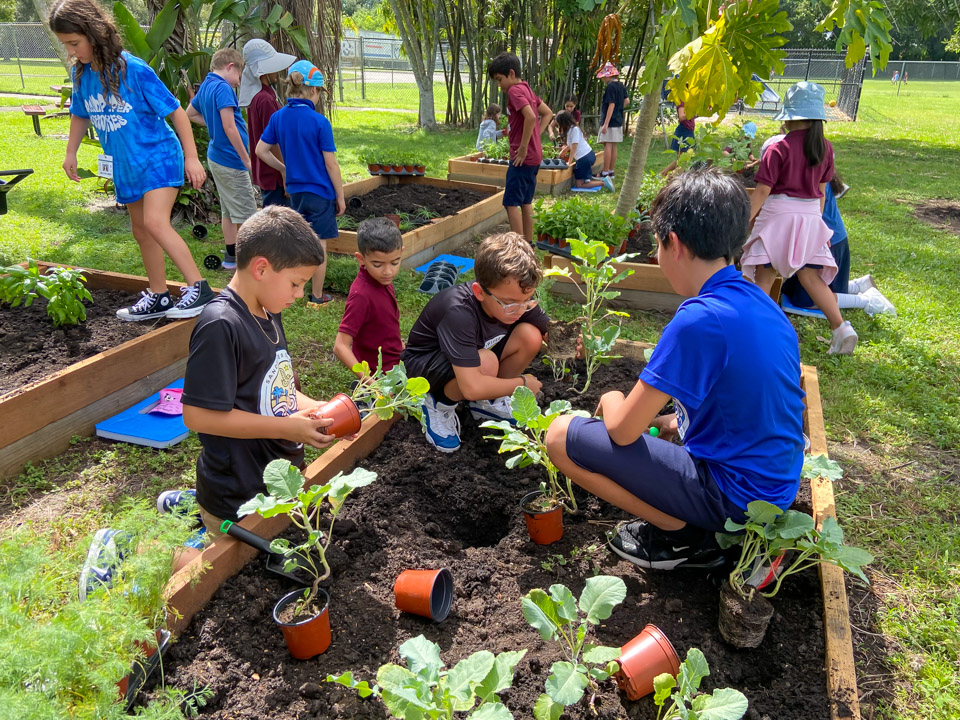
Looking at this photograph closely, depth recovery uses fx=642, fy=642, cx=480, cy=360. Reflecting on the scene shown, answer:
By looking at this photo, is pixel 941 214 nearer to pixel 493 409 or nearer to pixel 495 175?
pixel 495 175

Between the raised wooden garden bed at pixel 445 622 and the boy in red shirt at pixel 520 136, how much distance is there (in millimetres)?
4358

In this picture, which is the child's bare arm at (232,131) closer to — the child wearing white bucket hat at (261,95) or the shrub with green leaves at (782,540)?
the child wearing white bucket hat at (261,95)

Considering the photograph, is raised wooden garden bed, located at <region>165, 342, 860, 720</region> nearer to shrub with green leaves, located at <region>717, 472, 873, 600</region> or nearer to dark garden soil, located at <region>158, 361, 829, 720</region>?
dark garden soil, located at <region>158, 361, 829, 720</region>

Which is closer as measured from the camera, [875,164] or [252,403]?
[252,403]

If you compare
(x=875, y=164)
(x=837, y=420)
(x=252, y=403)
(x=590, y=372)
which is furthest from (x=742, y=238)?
(x=875, y=164)

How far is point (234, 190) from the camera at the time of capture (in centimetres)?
566

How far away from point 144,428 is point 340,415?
5.56 ft

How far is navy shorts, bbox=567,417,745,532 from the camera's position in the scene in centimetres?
212

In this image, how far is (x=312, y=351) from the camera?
4.26 meters

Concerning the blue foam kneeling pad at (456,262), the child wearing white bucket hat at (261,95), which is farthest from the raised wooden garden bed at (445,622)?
the child wearing white bucket hat at (261,95)

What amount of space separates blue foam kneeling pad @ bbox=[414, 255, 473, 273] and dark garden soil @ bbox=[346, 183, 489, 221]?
682mm

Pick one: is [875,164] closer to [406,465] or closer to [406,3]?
[406,3]

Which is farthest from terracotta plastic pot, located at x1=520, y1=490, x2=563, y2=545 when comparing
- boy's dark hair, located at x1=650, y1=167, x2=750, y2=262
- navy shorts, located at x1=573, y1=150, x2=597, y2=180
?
navy shorts, located at x1=573, y1=150, x2=597, y2=180

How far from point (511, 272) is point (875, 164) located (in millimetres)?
11351
